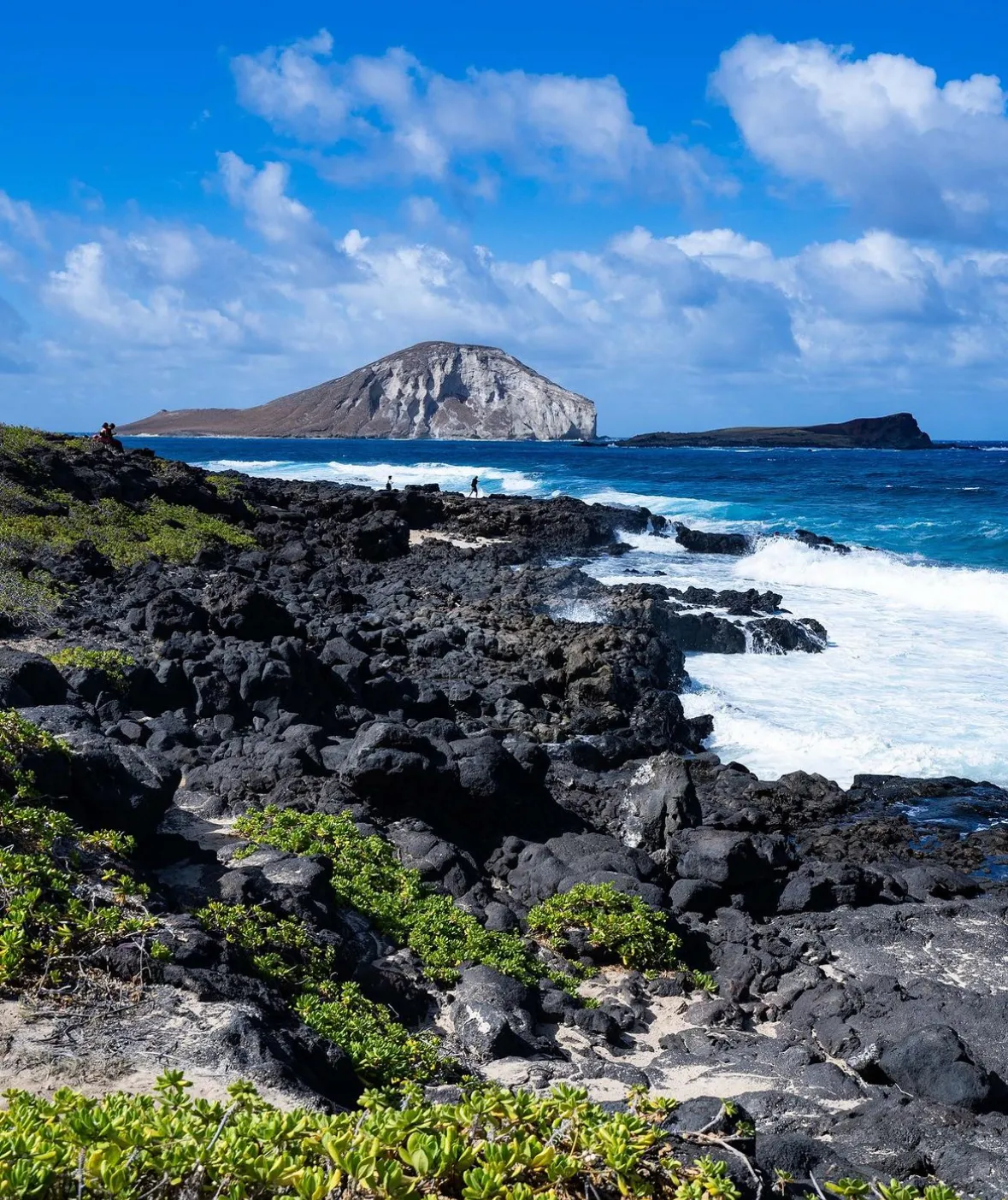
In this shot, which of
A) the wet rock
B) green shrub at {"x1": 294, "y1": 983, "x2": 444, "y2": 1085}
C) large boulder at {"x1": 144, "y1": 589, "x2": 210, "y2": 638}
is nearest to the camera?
green shrub at {"x1": 294, "y1": 983, "x2": 444, "y2": 1085}

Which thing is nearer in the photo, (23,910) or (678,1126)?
(678,1126)

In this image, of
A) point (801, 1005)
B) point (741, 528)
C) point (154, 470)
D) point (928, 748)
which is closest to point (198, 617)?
point (801, 1005)

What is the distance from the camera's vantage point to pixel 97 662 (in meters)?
12.7

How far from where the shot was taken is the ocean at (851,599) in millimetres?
16297

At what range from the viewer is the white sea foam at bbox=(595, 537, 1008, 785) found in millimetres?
15781

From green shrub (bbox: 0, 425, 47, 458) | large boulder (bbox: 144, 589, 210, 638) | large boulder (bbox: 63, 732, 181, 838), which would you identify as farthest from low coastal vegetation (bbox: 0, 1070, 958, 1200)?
green shrub (bbox: 0, 425, 47, 458)

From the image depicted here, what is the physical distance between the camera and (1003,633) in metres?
25.2

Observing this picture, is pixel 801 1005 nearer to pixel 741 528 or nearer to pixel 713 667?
pixel 713 667

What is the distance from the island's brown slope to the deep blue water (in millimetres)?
26449

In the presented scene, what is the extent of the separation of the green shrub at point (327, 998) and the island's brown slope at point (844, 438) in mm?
141839

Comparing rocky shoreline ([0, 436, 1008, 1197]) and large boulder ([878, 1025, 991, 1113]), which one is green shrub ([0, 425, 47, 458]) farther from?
large boulder ([878, 1025, 991, 1113])

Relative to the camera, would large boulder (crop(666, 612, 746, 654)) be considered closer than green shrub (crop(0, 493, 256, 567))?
No

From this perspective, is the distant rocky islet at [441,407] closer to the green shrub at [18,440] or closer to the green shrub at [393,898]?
the green shrub at [18,440]

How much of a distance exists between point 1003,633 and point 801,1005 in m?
20.4
